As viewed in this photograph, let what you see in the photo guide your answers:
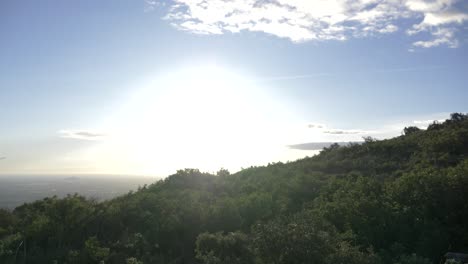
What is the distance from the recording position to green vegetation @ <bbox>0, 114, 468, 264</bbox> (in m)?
9.49

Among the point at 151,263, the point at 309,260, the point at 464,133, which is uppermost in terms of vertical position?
the point at 464,133

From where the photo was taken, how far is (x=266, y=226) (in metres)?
9.68

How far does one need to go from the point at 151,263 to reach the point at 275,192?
377 inches

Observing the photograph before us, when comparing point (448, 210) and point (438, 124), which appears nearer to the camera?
point (448, 210)

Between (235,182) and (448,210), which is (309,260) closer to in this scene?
(448,210)

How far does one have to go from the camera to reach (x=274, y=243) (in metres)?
9.19

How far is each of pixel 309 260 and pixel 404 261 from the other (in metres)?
2.30

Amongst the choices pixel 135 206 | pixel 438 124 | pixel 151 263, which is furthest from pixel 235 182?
pixel 438 124

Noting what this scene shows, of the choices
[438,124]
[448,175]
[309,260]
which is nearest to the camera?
[309,260]

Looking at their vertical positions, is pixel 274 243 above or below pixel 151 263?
above

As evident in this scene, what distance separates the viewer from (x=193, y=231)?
51.1ft

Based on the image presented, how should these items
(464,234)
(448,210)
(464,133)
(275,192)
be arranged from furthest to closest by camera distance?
(464,133)
(275,192)
(448,210)
(464,234)

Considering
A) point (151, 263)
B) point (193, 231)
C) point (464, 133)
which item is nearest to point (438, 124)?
point (464, 133)

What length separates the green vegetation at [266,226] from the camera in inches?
374
